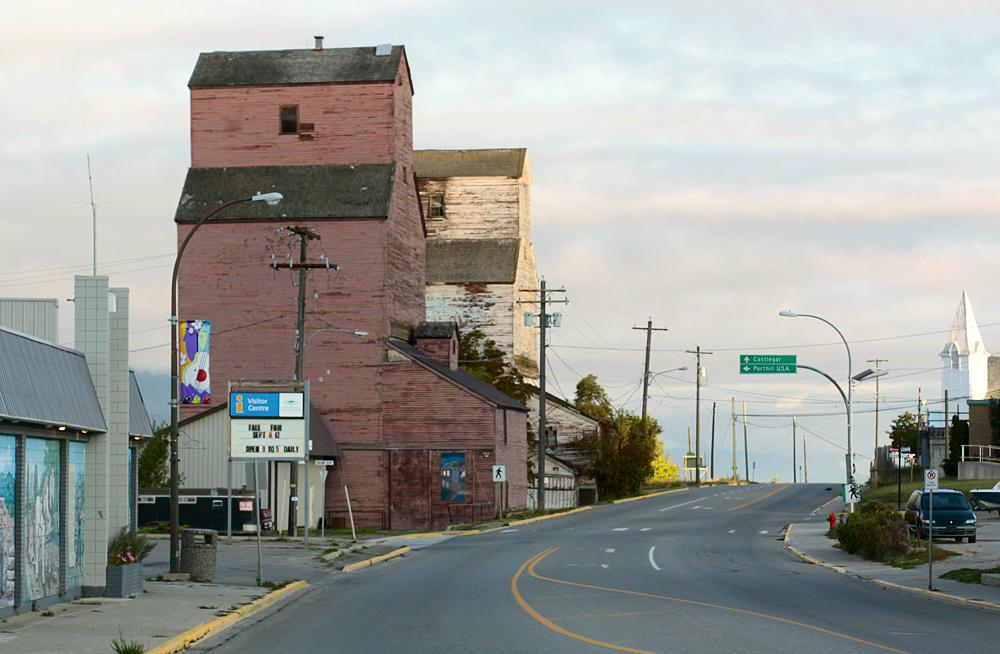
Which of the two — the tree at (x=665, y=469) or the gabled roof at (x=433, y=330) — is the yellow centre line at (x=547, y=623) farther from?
the tree at (x=665, y=469)

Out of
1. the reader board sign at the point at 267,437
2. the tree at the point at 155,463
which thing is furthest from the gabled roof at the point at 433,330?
the reader board sign at the point at 267,437

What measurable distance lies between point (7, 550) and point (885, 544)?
24.5m

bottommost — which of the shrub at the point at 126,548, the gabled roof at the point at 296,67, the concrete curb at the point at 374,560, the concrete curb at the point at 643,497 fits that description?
the concrete curb at the point at 643,497

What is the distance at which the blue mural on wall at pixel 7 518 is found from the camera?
2216 centimetres

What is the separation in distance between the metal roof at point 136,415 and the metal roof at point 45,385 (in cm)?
465

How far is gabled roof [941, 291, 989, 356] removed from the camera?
148750 millimetres

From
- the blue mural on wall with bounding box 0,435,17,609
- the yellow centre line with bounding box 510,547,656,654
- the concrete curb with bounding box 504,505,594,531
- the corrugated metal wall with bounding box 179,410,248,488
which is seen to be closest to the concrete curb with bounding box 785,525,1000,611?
the yellow centre line with bounding box 510,547,656,654

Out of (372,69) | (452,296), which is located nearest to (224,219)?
(372,69)

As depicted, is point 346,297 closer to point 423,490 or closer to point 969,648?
point 423,490

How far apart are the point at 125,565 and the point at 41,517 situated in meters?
2.59

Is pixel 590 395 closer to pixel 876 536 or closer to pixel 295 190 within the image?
pixel 295 190

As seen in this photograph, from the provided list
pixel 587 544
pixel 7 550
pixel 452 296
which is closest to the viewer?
pixel 7 550

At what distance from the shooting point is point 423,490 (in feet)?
216

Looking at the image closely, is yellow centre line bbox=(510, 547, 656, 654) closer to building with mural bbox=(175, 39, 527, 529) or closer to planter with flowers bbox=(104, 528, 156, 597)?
planter with flowers bbox=(104, 528, 156, 597)
